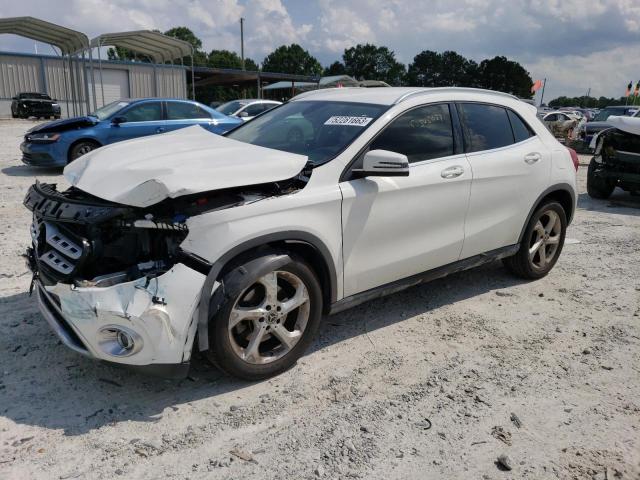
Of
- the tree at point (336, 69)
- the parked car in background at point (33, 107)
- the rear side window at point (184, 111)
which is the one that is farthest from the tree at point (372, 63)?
the rear side window at point (184, 111)

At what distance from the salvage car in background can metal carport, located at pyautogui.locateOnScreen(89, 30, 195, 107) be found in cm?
1366

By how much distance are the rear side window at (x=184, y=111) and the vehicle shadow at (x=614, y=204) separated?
310 inches

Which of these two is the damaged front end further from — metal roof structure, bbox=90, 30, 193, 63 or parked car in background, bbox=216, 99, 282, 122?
metal roof structure, bbox=90, 30, 193, 63

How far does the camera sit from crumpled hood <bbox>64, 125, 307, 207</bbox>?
279cm

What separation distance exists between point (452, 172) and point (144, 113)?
864cm

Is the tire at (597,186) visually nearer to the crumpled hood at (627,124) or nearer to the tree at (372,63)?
the crumpled hood at (627,124)

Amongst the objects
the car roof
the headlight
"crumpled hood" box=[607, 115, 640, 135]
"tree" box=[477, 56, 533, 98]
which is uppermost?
"tree" box=[477, 56, 533, 98]

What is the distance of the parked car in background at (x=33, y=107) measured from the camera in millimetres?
29391

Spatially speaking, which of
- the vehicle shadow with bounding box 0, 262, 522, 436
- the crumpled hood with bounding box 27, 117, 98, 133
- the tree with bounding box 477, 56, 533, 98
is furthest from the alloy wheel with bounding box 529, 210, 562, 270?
the tree with bounding box 477, 56, 533, 98

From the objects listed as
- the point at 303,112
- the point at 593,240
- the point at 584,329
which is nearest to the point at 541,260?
the point at 584,329

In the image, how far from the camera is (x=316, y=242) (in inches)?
128

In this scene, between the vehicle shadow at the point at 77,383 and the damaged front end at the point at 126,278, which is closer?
the damaged front end at the point at 126,278

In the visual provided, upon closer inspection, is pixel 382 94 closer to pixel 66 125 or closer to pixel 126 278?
pixel 126 278

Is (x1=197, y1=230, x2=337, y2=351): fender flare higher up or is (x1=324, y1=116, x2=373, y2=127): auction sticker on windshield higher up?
(x1=324, y1=116, x2=373, y2=127): auction sticker on windshield
